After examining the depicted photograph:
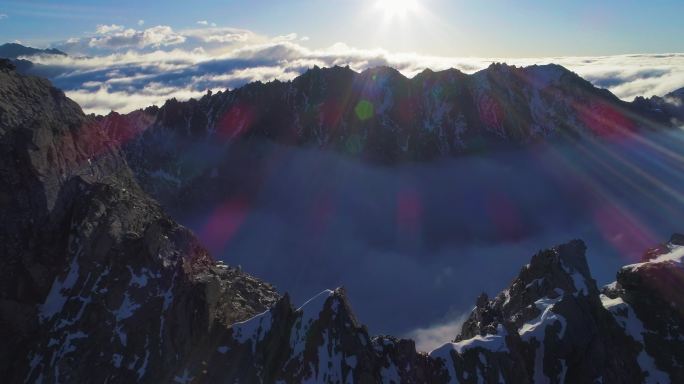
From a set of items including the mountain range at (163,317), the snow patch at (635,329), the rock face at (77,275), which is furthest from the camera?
the snow patch at (635,329)

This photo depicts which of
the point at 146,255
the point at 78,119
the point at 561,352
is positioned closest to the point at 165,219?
the point at 146,255

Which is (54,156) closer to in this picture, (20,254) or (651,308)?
(20,254)

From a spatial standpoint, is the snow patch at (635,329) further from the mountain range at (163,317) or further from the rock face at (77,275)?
the rock face at (77,275)

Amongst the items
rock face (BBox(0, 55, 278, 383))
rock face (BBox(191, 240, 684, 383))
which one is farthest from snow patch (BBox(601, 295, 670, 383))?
rock face (BBox(0, 55, 278, 383))

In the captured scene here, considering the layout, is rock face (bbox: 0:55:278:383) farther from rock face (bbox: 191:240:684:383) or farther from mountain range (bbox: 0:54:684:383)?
rock face (bbox: 191:240:684:383)

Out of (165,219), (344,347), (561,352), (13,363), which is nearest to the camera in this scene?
(13,363)

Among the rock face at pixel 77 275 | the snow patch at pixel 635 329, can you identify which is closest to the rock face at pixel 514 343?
the snow patch at pixel 635 329

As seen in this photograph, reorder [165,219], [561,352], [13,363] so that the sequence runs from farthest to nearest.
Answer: [165,219] < [561,352] < [13,363]

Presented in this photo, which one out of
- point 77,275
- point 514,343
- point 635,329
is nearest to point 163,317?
point 77,275
